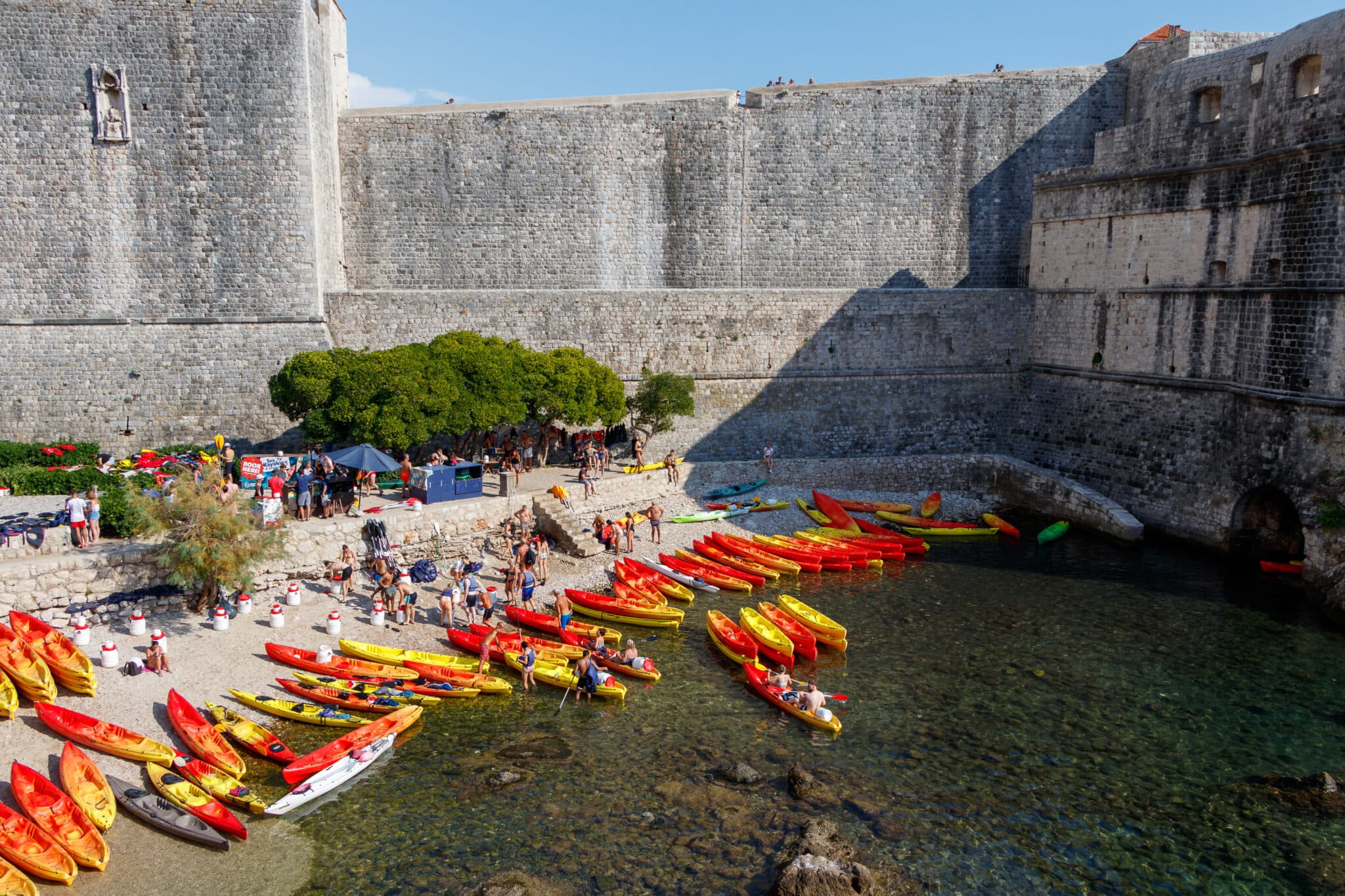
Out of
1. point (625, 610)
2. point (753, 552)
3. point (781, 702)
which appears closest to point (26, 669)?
point (625, 610)

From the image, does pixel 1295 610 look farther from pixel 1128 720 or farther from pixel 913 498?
pixel 913 498

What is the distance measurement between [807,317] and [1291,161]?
11170 mm

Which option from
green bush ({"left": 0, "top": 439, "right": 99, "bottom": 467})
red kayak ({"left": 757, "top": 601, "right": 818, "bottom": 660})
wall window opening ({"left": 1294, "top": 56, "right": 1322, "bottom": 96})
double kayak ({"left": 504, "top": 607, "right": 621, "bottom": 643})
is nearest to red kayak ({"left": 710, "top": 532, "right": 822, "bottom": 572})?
red kayak ({"left": 757, "top": 601, "right": 818, "bottom": 660})

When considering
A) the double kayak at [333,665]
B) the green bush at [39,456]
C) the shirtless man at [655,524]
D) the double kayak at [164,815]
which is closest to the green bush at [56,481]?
the green bush at [39,456]

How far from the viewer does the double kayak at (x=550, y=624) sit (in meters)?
16.8

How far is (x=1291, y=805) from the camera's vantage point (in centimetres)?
1223

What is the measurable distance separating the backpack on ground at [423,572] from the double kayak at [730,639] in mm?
5239

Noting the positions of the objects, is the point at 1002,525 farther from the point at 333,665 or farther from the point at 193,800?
the point at 193,800

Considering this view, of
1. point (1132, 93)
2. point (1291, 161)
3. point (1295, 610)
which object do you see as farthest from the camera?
point (1132, 93)

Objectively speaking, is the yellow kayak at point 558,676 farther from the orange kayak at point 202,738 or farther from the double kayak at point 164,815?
the double kayak at point 164,815

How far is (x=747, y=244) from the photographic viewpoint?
29.0 meters

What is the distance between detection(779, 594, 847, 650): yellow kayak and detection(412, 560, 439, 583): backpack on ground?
652 cm

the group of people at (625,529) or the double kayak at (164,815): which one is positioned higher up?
the group of people at (625,529)

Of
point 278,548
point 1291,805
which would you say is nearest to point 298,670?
point 278,548
